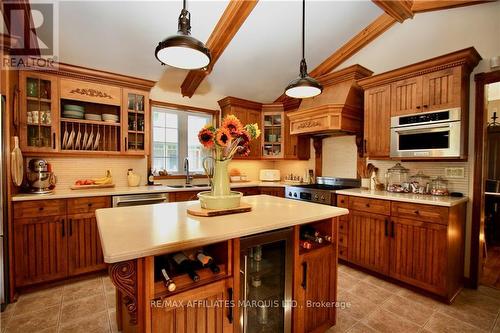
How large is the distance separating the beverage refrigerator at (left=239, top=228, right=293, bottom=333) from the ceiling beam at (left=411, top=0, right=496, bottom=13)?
3.05m

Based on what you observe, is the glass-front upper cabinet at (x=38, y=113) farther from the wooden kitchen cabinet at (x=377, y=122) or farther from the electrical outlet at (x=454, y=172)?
the electrical outlet at (x=454, y=172)

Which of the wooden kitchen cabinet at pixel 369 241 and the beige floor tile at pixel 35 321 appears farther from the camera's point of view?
the wooden kitchen cabinet at pixel 369 241

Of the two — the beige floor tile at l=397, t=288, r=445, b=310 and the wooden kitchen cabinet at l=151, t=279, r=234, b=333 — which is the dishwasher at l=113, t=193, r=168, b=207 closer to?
the wooden kitchen cabinet at l=151, t=279, r=234, b=333

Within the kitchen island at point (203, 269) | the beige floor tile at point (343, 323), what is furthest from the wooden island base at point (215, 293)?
the beige floor tile at point (343, 323)

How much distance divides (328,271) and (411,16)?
316cm

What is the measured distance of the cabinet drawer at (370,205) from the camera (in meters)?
2.57

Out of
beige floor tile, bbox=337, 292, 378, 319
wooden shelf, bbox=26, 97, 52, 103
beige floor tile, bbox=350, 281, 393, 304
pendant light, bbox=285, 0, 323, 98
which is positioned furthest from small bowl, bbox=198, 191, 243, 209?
wooden shelf, bbox=26, 97, 52, 103

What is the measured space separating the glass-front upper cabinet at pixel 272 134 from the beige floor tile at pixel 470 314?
301 centimetres

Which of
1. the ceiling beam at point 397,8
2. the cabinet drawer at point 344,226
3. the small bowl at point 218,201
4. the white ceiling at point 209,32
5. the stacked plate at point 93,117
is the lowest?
the cabinet drawer at point 344,226

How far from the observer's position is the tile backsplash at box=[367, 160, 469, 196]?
102 inches

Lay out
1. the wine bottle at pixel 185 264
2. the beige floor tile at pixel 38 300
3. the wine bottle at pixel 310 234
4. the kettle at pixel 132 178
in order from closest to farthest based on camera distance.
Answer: the wine bottle at pixel 185 264, the wine bottle at pixel 310 234, the beige floor tile at pixel 38 300, the kettle at pixel 132 178

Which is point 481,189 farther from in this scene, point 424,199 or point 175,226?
point 175,226

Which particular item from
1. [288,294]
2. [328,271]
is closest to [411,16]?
[328,271]

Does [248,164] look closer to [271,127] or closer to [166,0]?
[271,127]
